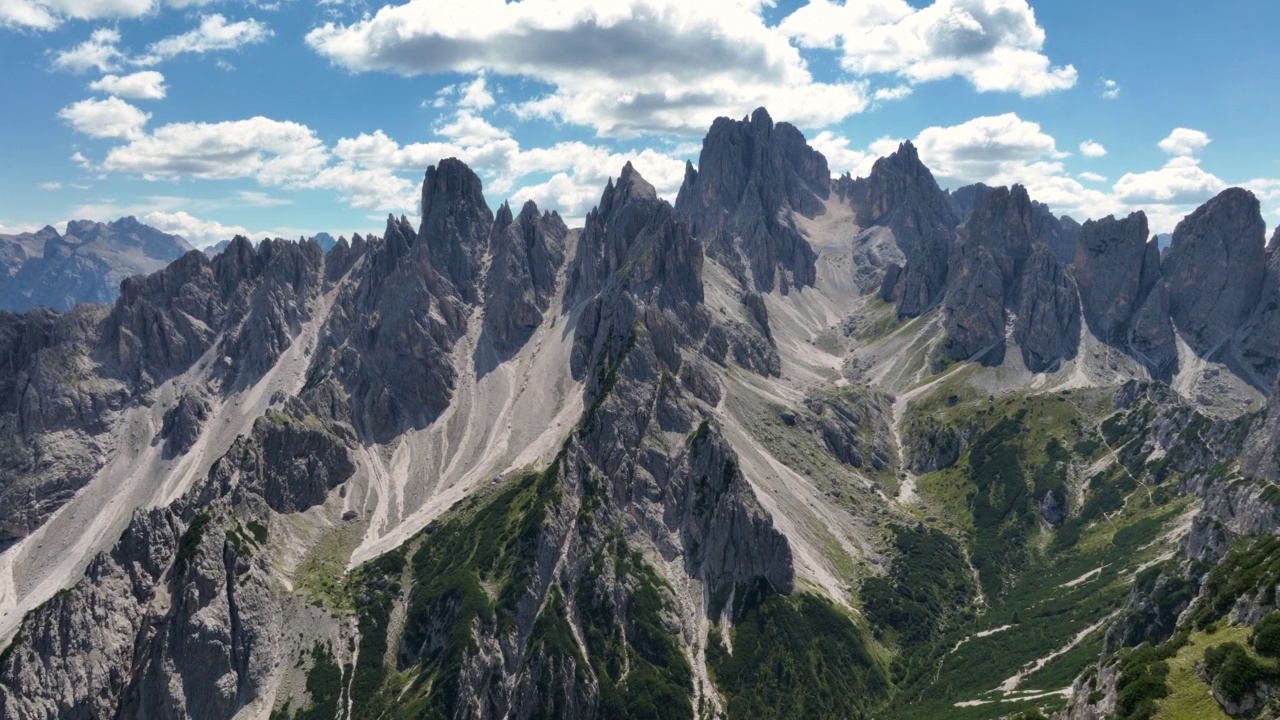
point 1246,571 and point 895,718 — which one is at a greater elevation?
point 1246,571

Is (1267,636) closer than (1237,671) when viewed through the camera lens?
No

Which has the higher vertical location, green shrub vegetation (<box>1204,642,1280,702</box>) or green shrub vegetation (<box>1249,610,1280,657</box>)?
green shrub vegetation (<box>1249,610,1280,657</box>)

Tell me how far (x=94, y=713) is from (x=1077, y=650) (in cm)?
24972

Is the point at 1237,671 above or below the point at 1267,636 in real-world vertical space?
below

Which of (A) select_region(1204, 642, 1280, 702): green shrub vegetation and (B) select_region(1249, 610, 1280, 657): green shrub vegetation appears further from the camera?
(B) select_region(1249, 610, 1280, 657): green shrub vegetation

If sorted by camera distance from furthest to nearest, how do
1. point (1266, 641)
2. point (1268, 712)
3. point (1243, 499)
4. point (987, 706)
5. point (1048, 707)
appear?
point (1243, 499)
point (987, 706)
point (1048, 707)
point (1266, 641)
point (1268, 712)

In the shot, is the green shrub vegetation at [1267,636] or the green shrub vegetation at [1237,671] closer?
the green shrub vegetation at [1237,671]

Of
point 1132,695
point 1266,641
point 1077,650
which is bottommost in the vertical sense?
point 1077,650

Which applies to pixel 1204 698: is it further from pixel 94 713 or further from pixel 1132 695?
pixel 94 713

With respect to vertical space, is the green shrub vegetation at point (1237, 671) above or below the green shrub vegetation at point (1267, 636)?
below

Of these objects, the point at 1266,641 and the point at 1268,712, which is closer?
the point at 1268,712

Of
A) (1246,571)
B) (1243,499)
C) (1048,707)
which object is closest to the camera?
(1246,571)

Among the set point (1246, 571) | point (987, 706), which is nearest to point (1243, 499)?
point (987, 706)

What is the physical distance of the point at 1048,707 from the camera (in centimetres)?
14538
